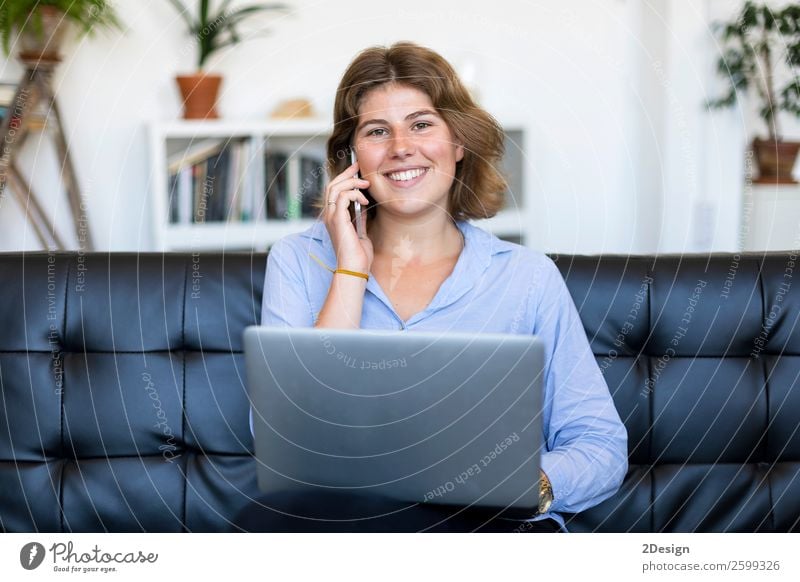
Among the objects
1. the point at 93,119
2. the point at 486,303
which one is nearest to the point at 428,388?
the point at 486,303

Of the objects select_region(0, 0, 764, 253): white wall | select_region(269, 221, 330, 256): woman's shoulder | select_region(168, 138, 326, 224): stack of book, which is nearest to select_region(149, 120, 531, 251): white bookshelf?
select_region(168, 138, 326, 224): stack of book

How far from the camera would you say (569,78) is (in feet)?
10.8

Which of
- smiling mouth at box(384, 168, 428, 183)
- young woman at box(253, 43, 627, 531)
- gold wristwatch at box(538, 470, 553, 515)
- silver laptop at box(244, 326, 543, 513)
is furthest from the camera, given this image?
smiling mouth at box(384, 168, 428, 183)

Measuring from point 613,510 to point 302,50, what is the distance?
2230mm

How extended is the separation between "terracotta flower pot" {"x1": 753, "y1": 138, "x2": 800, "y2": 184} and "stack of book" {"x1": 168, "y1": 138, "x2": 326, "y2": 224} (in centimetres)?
144

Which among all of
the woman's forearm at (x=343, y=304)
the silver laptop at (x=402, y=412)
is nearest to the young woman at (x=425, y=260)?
the woman's forearm at (x=343, y=304)

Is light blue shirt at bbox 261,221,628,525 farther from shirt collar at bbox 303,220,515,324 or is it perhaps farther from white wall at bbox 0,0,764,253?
white wall at bbox 0,0,764,253

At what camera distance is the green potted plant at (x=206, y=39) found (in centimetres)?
290

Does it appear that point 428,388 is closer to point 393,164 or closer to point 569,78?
point 393,164

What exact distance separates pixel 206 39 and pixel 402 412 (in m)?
2.26

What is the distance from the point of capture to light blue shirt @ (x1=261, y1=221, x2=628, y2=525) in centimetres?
121

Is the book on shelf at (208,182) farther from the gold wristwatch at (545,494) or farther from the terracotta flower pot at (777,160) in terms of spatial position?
the gold wristwatch at (545,494)

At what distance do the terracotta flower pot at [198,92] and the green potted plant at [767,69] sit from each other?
1.66 metres

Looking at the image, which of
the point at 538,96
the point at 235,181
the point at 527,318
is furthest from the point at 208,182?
the point at 527,318
